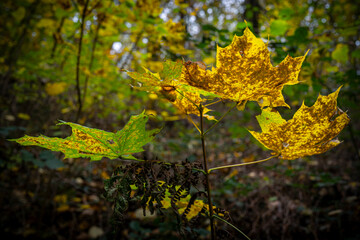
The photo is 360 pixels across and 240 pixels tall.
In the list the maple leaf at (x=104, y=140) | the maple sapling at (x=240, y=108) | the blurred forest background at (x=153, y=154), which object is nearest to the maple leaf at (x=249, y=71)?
the maple sapling at (x=240, y=108)

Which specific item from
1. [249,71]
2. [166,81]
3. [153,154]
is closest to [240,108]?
[249,71]

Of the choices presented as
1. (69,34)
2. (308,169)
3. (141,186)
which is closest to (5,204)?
(69,34)

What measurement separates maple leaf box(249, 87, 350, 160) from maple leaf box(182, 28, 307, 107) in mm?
84

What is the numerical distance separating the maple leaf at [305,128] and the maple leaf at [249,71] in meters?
0.08

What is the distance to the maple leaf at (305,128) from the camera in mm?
551

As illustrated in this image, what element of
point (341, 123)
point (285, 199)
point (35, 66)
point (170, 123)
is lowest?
point (285, 199)

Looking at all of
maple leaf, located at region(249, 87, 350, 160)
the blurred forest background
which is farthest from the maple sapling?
the blurred forest background

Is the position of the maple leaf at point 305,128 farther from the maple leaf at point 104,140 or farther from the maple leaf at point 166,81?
the maple leaf at point 104,140

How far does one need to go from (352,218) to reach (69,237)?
2892mm

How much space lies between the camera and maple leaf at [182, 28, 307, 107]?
21.5 inches

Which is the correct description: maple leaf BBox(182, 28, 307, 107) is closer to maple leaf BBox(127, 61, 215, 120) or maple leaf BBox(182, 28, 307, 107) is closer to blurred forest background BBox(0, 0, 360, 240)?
maple leaf BBox(127, 61, 215, 120)

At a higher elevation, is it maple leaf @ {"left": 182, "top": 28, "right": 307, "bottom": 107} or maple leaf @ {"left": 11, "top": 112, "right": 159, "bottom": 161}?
maple leaf @ {"left": 182, "top": 28, "right": 307, "bottom": 107}

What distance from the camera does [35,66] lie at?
7.59ft

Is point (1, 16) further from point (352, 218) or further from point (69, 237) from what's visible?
point (352, 218)
